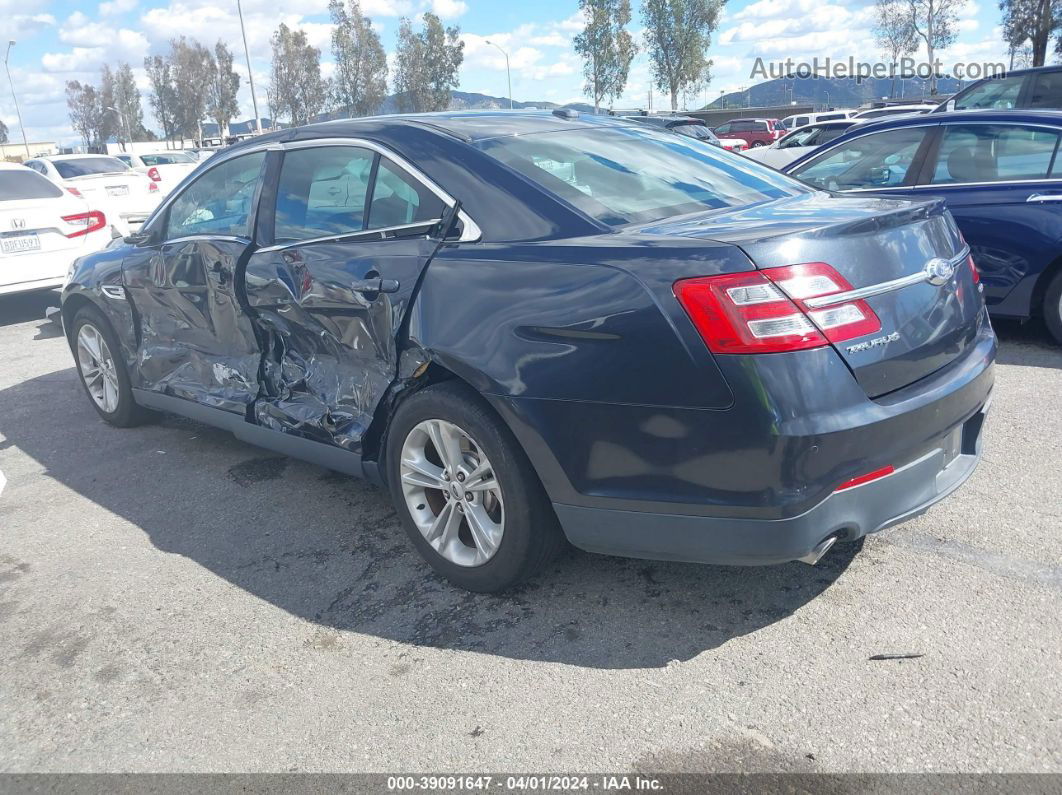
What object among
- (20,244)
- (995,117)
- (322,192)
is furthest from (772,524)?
(20,244)

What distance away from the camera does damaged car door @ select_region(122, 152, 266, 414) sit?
13.9ft

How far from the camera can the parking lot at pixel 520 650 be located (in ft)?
8.18

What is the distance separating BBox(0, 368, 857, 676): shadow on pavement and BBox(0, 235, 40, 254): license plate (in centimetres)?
536

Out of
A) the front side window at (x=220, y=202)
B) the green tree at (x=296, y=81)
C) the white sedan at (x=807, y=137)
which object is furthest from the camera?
the green tree at (x=296, y=81)

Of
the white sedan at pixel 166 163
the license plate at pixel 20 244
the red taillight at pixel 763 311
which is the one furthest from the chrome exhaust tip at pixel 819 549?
the white sedan at pixel 166 163

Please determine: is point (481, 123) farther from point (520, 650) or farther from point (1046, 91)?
point (1046, 91)

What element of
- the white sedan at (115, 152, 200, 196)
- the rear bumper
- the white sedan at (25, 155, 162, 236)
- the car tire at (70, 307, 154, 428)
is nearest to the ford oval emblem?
the rear bumper

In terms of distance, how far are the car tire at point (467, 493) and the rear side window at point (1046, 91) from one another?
1082 centimetres

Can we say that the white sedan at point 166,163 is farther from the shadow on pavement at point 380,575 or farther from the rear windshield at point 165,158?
the shadow on pavement at point 380,575

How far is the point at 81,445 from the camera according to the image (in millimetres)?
5449

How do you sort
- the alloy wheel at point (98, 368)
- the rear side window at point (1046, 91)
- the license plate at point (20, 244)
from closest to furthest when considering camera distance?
the alloy wheel at point (98, 368), the license plate at point (20, 244), the rear side window at point (1046, 91)

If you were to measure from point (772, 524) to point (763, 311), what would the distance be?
608mm

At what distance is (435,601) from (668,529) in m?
1.02

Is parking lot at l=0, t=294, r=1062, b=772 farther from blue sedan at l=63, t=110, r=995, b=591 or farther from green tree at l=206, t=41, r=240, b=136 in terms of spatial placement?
green tree at l=206, t=41, r=240, b=136
